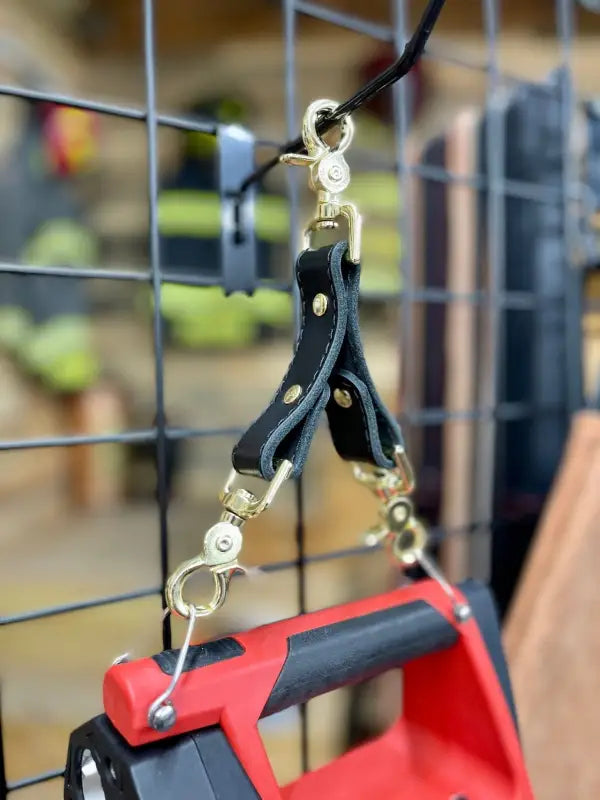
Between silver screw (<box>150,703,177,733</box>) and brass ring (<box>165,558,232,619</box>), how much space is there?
40 mm

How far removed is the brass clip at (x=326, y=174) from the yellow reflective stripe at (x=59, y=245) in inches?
37.9

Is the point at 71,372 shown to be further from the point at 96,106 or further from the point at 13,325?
the point at 96,106

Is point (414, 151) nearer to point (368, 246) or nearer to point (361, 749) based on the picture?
point (368, 246)

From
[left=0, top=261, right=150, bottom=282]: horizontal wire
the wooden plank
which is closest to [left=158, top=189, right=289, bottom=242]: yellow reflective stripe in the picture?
the wooden plank

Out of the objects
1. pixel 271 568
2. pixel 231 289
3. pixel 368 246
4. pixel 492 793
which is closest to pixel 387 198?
pixel 368 246

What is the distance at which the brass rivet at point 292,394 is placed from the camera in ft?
1.01

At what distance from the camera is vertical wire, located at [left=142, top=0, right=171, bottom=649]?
0.42 meters

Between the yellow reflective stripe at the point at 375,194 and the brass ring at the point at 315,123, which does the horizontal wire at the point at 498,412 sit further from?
the yellow reflective stripe at the point at 375,194

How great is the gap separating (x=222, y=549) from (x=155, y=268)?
0.70 ft

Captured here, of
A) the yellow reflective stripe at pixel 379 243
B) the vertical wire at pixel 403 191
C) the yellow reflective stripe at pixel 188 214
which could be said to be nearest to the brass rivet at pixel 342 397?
the vertical wire at pixel 403 191

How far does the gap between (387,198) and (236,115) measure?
40cm

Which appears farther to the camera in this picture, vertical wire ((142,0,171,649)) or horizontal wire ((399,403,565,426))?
horizontal wire ((399,403,565,426))

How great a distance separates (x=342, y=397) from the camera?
335 mm

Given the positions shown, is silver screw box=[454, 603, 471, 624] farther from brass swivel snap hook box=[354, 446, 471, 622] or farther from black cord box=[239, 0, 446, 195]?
black cord box=[239, 0, 446, 195]
